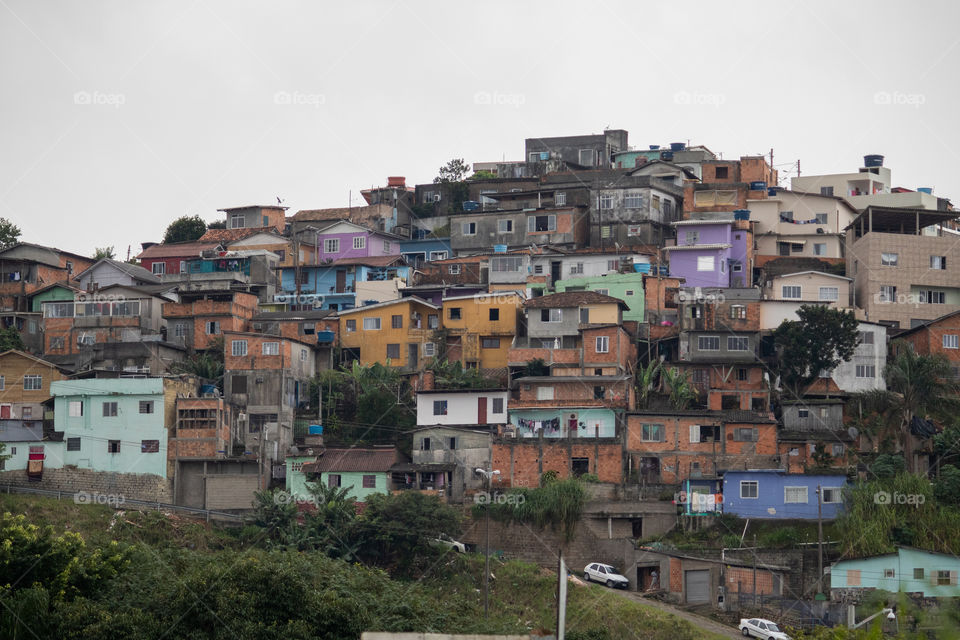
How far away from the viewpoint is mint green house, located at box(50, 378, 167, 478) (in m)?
47.7

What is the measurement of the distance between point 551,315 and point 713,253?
10.3m

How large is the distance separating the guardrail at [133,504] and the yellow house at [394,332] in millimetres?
11605

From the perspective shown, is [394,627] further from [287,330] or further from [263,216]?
[263,216]

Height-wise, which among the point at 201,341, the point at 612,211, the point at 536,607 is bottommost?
the point at 536,607

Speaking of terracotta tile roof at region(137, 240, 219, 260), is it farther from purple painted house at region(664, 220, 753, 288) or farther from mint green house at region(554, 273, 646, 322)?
purple painted house at region(664, 220, 753, 288)

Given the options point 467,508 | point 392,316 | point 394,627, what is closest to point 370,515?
point 467,508

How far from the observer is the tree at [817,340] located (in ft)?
160

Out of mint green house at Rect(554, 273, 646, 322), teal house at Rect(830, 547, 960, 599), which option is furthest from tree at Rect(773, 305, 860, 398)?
teal house at Rect(830, 547, 960, 599)

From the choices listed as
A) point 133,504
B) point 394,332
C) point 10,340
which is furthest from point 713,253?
point 10,340

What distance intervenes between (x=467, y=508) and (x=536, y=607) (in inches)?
237

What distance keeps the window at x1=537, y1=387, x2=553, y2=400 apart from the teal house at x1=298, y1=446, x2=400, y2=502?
6.14m

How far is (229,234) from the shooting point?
71000 millimetres

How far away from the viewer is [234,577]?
32.5m

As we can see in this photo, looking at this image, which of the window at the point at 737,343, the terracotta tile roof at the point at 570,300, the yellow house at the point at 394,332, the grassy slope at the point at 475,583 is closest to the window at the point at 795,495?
the grassy slope at the point at 475,583
